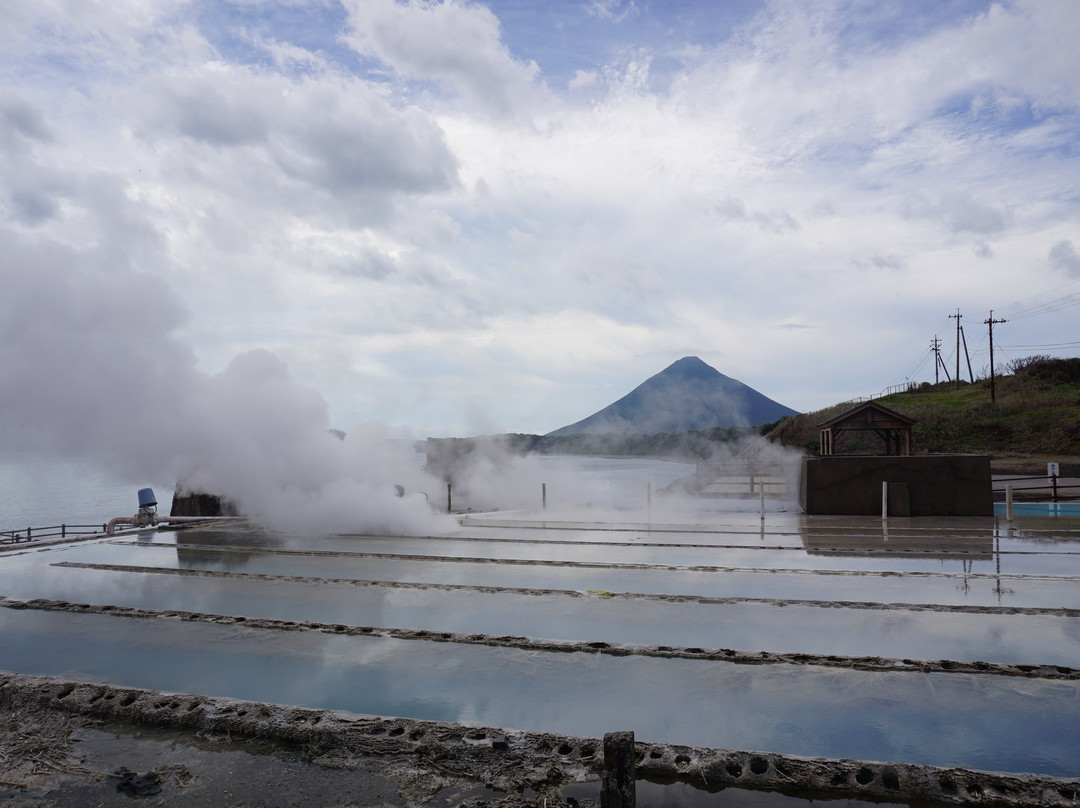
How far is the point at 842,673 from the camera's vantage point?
552 cm

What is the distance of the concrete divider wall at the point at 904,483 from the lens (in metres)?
16.9

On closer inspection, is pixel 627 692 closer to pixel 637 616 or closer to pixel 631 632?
pixel 631 632

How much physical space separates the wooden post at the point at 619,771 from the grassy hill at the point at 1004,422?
1490 inches

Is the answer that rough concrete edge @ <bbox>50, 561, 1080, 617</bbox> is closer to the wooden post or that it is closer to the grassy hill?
the wooden post

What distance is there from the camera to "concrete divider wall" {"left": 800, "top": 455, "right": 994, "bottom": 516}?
664 inches

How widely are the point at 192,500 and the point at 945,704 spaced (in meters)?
17.2

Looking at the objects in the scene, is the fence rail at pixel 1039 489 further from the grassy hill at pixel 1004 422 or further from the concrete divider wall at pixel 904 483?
the grassy hill at pixel 1004 422

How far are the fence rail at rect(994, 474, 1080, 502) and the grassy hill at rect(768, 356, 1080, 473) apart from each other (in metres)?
7.77

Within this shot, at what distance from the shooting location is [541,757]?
399 cm

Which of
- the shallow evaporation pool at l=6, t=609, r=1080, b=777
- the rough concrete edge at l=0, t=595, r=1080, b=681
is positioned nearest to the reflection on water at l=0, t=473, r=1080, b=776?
the shallow evaporation pool at l=6, t=609, r=1080, b=777

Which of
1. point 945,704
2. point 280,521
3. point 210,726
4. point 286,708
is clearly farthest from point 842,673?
point 280,521

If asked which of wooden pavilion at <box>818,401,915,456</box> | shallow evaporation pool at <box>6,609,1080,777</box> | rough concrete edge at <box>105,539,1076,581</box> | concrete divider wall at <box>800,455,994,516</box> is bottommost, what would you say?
shallow evaporation pool at <box>6,609,1080,777</box>

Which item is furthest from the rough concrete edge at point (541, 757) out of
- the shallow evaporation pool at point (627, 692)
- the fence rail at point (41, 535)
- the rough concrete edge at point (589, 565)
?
the fence rail at point (41, 535)

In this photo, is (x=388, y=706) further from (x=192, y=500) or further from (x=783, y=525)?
(x=192, y=500)
